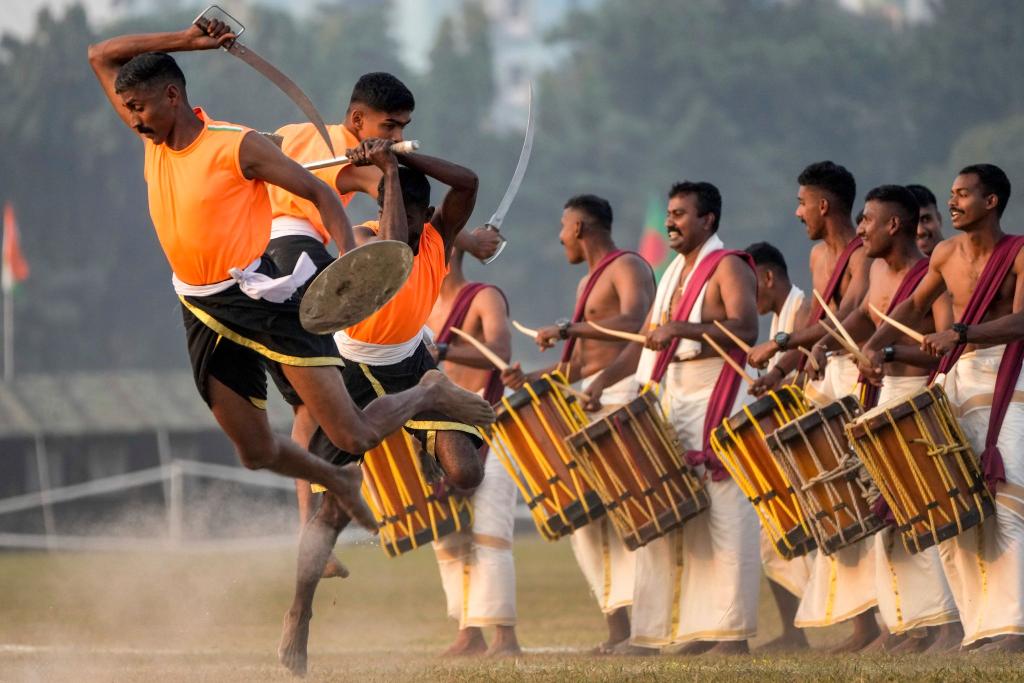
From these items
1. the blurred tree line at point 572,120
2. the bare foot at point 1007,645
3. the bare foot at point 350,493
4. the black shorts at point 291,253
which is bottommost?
the bare foot at point 1007,645

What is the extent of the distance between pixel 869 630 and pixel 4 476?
18171 millimetres

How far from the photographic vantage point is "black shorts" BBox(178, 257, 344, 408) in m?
7.77

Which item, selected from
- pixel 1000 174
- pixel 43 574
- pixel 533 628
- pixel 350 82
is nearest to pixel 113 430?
pixel 43 574

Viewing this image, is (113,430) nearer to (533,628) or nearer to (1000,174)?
(533,628)

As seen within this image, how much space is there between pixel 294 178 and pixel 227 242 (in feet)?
1.33

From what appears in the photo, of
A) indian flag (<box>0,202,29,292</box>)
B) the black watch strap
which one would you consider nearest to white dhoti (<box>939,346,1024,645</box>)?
the black watch strap

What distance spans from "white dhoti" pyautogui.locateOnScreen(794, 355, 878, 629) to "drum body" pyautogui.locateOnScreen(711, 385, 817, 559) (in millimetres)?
549

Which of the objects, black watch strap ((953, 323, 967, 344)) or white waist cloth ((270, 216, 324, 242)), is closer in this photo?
white waist cloth ((270, 216, 324, 242))

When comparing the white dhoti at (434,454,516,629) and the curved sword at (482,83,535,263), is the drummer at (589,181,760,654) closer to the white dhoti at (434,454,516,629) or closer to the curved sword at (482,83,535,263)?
the white dhoti at (434,454,516,629)

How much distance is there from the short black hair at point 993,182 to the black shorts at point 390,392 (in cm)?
281

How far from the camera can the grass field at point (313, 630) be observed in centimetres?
857

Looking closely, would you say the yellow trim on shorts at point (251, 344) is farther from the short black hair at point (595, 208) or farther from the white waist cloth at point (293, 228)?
the short black hair at point (595, 208)

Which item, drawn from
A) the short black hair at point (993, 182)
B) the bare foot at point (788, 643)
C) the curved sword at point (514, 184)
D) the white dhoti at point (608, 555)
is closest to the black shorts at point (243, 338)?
the curved sword at point (514, 184)

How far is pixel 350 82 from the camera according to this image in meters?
57.6
